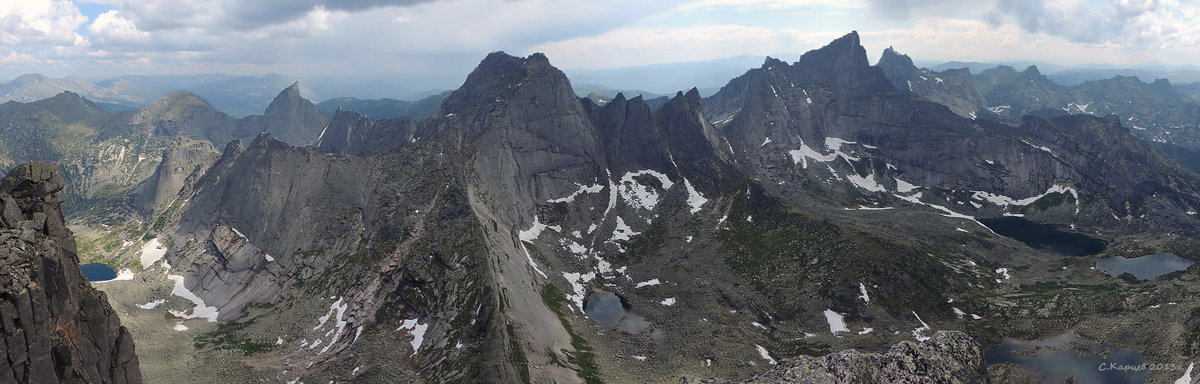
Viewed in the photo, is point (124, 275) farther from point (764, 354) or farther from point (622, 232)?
point (764, 354)

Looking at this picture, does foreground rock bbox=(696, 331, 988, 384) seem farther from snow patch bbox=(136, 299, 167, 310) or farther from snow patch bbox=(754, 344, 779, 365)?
snow patch bbox=(136, 299, 167, 310)

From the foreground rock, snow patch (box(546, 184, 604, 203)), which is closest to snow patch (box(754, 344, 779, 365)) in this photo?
the foreground rock

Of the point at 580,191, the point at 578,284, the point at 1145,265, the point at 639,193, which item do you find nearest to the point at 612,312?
the point at 578,284

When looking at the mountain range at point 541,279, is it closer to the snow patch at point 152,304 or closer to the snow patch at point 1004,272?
the snow patch at point 1004,272

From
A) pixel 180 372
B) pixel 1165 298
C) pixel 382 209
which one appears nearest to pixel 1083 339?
pixel 1165 298

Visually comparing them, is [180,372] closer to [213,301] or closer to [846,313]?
[213,301]

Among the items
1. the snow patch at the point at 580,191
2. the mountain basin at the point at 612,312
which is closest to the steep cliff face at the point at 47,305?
the mountain basin at the point at 612,312

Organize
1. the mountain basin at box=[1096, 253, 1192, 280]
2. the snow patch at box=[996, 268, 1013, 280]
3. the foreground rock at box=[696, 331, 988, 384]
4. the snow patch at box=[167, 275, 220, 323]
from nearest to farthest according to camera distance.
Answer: the foreground rock at box=[696, 331, 988, 384], the snow patch at box=[167, 275, 220, 323], the snow patch at box=[996, 268, 1013, 280], the mountain basin at box=[1096, 253, 1192, 280]
